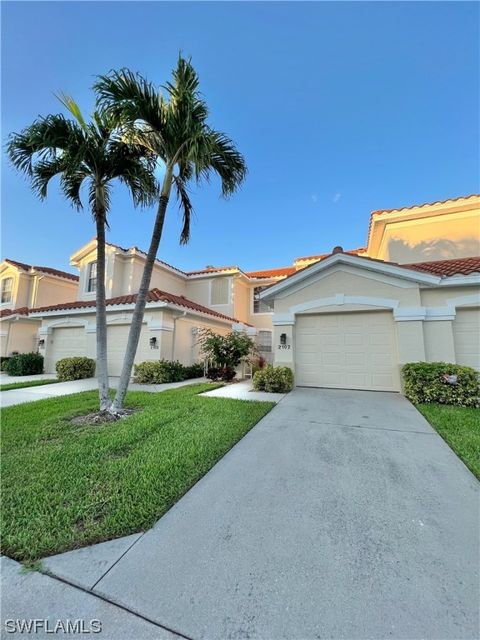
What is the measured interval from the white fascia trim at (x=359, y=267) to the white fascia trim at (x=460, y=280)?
24 centimetres

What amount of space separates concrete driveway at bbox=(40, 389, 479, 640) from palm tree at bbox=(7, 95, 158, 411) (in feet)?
14.6

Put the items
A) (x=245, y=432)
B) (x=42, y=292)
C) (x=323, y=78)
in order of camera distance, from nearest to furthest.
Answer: (x=245, y=432), (x=323, y=78), (x=42, y=292)

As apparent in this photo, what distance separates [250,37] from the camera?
331 inches

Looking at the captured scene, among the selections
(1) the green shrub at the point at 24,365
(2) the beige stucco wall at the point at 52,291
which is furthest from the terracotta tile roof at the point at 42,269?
(1) the green shrub at the point at 24,365

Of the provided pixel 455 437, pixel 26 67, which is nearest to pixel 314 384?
pixel 455 437

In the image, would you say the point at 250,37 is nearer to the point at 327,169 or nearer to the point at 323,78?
the point at 323,78

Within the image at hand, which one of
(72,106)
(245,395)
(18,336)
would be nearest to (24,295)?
(18,336)

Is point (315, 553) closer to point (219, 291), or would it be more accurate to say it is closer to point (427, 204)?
point (427, 204)

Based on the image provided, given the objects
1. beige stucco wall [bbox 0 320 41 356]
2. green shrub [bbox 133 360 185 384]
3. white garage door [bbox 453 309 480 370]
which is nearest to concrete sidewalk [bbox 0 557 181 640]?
green shrub [bbox 133 360 185 384]

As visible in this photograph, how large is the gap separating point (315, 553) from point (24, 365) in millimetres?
15726

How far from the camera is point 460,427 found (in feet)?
16.6

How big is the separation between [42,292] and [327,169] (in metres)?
19.7

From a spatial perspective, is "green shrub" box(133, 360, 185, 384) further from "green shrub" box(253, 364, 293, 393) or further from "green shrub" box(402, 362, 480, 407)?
"green shrub" box(402, 362, 480, 407)

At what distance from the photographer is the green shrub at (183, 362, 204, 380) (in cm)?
1237
